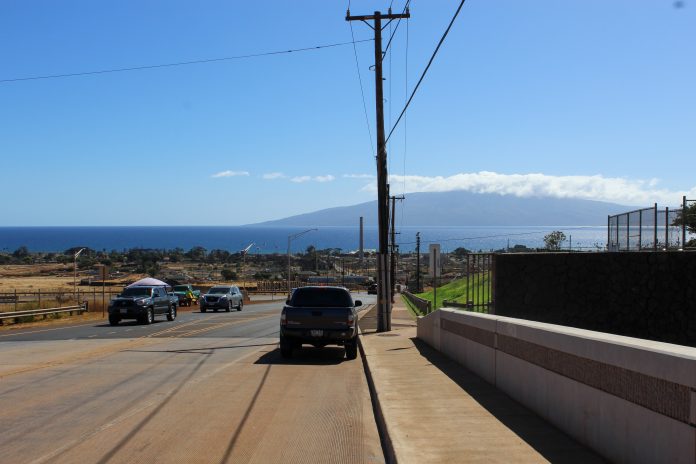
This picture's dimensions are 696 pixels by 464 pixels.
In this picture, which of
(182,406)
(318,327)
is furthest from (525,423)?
(318,327)

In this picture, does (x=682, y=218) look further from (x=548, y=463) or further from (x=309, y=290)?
(x=548, y=463)

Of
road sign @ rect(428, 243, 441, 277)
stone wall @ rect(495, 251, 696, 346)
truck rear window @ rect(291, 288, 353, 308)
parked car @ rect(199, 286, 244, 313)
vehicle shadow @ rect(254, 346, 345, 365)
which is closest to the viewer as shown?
stone wall @ rect(495, 251, 696, 346)

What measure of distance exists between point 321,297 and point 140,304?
16.0 meters

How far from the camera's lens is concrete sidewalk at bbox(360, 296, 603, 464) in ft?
23.6

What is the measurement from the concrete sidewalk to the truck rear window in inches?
187

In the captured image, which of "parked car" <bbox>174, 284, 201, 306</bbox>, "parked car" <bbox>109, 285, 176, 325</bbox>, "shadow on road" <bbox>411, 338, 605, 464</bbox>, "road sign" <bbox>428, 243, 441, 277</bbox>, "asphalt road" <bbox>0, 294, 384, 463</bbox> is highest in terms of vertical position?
"road sign" <bbox>428, 243, 441, 277</bbox>

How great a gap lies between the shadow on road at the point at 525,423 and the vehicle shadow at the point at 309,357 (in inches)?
195

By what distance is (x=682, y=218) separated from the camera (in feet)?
63.1

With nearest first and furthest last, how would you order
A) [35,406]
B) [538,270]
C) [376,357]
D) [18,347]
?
[35,406] < [376,357] < [538,270] < [18,347]

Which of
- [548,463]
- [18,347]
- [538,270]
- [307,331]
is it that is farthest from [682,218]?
[18,347]

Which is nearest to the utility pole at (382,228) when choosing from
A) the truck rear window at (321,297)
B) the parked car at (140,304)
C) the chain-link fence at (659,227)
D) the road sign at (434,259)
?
the road sign at (434,259)

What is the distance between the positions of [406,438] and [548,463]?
6.01 ft

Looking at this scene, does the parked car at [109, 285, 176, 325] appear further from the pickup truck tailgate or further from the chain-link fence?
the chain-link fence

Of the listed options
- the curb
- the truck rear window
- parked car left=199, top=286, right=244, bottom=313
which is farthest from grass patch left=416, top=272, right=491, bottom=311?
parked car left=199, top=286, right=244, bottom=313
